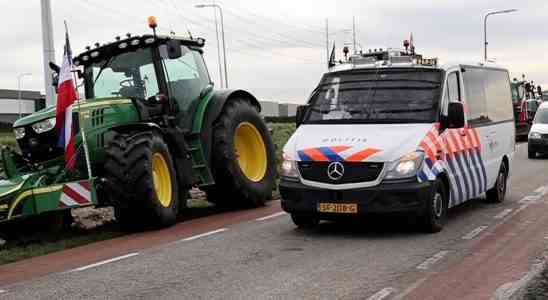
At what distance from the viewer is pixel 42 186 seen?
31.9ft

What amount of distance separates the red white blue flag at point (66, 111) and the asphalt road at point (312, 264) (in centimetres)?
151

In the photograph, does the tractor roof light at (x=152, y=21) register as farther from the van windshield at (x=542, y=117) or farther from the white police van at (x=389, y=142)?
the van windshield at (x=542, y=117)

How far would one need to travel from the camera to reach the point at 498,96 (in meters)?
12.5

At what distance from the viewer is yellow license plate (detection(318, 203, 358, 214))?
901 cm

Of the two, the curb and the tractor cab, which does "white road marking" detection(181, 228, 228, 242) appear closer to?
the tractor cab

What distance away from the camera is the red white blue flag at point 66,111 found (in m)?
10.1

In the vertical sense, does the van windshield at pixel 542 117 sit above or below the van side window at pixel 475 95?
below

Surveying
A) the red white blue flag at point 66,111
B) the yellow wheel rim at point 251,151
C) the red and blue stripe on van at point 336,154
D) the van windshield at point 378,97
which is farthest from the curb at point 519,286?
the yellow wheel rim at point 251,151

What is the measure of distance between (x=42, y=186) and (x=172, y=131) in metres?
2.21

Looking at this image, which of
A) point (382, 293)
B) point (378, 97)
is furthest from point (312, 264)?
point (378, 97)

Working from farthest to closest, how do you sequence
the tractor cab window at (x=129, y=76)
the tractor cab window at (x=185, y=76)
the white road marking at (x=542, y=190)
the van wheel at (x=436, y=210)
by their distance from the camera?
the white road marking at (x=542, y=190)
the tractor cab window at (x=185, y=76)
the tractor cab window at (x=129, y=76)
the van wheel at (x=436, y=210)

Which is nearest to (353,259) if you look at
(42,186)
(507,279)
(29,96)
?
(507,279)

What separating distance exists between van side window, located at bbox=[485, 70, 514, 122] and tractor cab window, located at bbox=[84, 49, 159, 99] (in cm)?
518

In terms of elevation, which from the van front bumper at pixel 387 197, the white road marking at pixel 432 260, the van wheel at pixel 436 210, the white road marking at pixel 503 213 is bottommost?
the white road marking at pixel 503 213
